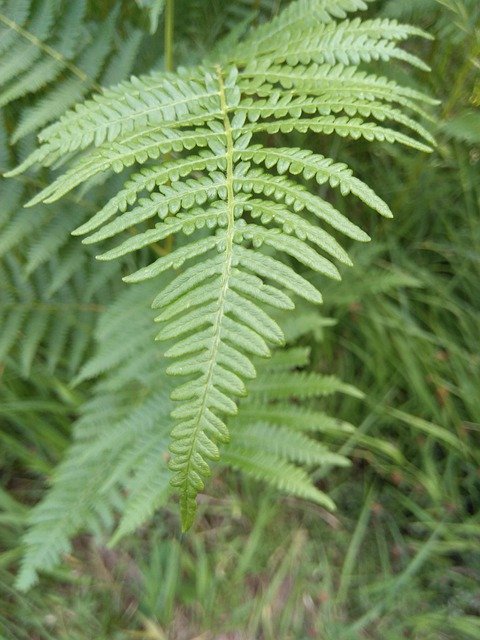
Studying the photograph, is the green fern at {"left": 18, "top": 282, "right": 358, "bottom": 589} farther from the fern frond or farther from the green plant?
the fern frond

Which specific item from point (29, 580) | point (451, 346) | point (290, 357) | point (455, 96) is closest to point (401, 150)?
point (455, 96)

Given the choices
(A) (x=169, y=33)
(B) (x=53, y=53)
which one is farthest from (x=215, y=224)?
(B) (x=53, y=53)

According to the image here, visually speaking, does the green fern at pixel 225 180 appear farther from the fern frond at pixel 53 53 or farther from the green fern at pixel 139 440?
the green fern at pixel 139 440

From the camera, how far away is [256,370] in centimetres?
152

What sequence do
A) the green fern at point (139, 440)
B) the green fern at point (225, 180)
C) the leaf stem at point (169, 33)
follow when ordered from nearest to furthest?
the green fern at point (225, 180)
the leaf stem at point (169, 33)
the green fern at point (139, 440)

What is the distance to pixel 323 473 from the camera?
70.9 inches

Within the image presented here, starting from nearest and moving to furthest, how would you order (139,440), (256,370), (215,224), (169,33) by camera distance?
(215,224), (169,33), (139,440), (256,370)

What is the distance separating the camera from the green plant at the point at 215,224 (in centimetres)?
84

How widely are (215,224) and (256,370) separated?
70cm

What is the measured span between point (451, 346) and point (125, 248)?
1152mm

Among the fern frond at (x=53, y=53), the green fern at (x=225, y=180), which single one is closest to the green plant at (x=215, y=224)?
the green fern at (x=225, y=180)

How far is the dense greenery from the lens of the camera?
4.24 ft

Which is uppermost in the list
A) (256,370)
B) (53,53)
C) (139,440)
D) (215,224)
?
(53,53)

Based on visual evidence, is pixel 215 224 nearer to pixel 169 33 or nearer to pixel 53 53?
pixel 169 33
